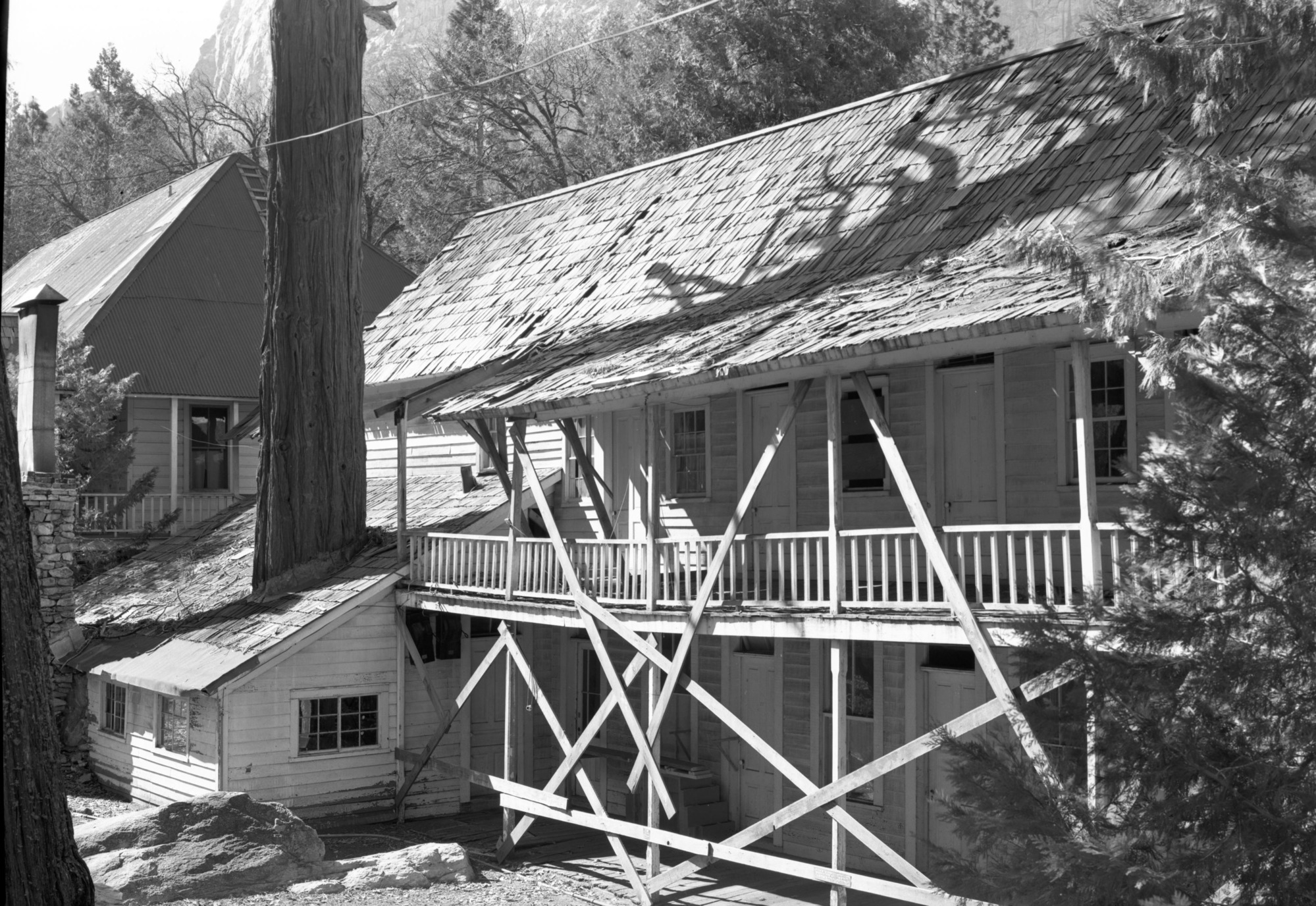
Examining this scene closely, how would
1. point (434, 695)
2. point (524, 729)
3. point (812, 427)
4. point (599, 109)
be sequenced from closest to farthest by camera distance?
1. point (812, 427)
2. point (434, 695)
3. point (524, 729)
4. point (599, 109)

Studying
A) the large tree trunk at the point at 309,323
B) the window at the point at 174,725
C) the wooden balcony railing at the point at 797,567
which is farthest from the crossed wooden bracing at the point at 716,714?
the large tree trunk at the point at 309,323

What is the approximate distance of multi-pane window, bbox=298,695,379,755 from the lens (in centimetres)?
1856

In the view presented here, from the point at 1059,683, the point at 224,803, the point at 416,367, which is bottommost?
the point at 224,803

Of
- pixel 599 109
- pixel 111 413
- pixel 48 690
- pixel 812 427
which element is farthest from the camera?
pixel 599 109

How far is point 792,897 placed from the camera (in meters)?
14.8

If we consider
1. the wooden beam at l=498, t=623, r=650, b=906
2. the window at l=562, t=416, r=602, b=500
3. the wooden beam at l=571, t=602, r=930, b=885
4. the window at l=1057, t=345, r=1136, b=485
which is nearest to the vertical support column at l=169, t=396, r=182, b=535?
the window at l=562, t=416, r=602, b=500

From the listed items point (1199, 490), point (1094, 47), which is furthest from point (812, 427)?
point (1199, 490)

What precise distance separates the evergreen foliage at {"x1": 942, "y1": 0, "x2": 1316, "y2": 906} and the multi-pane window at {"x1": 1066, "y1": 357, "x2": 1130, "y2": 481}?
749 centimetres

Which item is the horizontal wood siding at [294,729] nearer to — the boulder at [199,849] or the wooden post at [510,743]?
the boulder at [199,849]

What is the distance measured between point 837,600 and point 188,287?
21.7 m

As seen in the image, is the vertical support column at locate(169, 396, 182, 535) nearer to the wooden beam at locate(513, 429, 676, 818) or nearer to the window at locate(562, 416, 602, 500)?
the window at locate(562, 416, 602, 500)

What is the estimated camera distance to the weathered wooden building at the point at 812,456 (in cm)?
1212

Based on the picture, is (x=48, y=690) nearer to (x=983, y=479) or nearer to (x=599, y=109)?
(x=983, y=479)

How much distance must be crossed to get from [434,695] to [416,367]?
5.38 meters
